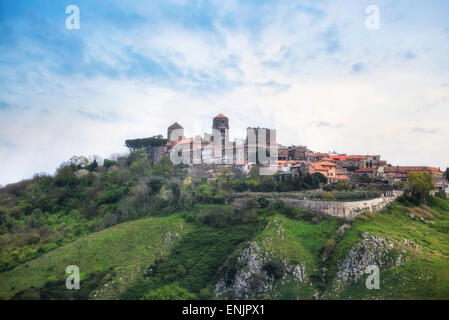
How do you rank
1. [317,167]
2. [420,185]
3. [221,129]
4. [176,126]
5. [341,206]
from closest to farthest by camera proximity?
[341,206]
[420,185]
[317,167]
[221,129]
[176,126]

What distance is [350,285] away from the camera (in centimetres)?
2689

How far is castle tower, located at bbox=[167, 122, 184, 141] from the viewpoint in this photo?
70.1m

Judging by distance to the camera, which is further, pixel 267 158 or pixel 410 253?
pixel 267 158

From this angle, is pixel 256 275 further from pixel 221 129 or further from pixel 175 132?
pixel 175 132

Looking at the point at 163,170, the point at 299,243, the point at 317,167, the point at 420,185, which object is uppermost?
the point at 317,167

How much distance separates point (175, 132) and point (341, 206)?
4140 cm

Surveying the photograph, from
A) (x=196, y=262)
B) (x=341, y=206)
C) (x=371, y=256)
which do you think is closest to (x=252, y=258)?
(x=196, y=262)

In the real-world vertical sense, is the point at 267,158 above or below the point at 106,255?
above

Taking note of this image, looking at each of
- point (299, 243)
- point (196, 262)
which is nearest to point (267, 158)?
point (299, 243)

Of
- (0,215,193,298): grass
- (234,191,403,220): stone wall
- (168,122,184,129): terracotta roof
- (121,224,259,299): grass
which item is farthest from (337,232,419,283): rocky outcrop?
(168,122,184,129): terracotta roof

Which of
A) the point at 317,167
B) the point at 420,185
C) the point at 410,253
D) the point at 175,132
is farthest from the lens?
the point at 175,132

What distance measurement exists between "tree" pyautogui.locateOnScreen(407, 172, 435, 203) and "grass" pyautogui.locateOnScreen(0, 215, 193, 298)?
22.4 meters

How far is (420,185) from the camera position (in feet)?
132
